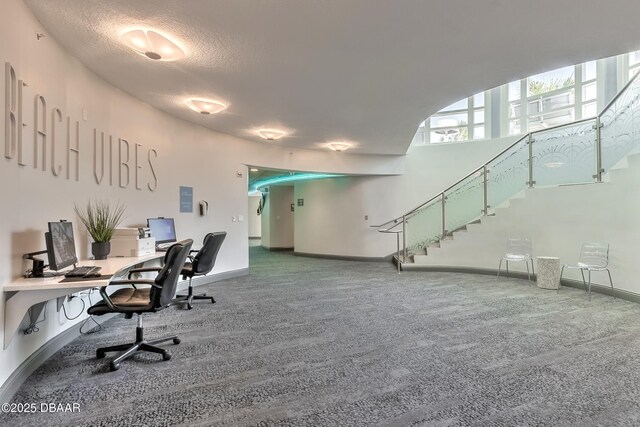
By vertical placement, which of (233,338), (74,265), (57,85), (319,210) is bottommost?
(233,338)

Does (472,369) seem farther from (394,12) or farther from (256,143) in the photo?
(256,143)

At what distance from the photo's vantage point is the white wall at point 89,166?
94.9 inches

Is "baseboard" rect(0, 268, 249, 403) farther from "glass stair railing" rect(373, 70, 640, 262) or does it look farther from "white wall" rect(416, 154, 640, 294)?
"white wall" rect(416, 154, 640, 294)

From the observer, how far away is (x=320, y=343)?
3213mm

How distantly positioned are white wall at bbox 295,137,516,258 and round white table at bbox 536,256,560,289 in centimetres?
350

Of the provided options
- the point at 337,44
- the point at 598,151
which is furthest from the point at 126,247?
the point at 598,151

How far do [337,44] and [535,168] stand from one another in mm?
5368

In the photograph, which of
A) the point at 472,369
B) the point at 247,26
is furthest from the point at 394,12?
the point at 472,369

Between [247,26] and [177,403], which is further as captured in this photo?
[247,26]

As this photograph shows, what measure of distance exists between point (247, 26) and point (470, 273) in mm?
6482

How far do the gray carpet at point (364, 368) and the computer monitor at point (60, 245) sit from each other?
3.00 ft

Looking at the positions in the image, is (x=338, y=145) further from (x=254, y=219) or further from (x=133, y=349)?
(x=254, y=219)

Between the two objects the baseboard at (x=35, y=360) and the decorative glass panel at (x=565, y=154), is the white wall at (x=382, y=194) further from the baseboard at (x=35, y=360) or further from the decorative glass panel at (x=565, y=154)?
the baseboard at (x=35, y=360)

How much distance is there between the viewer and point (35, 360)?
8.73ft
